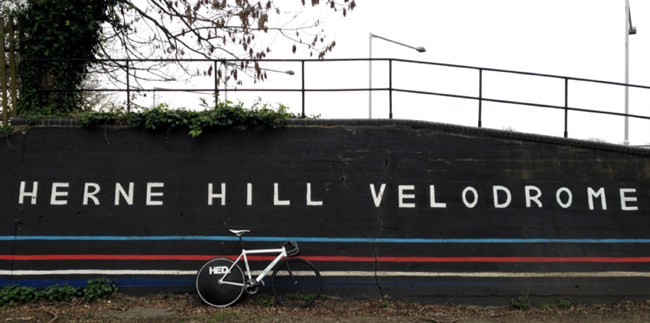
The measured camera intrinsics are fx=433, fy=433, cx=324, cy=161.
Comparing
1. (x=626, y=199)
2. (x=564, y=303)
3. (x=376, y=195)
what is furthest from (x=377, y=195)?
(x=626, y=199)

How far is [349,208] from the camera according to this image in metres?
7.38

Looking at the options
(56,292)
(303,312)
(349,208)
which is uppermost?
(349,208)

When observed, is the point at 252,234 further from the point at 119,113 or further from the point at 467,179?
the point at 467,179

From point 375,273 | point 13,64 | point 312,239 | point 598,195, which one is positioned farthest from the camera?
point 13,64

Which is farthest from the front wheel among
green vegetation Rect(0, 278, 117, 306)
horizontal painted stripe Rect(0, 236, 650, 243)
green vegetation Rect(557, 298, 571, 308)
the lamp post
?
the lamp post

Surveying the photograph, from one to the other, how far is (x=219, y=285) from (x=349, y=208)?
2.43m

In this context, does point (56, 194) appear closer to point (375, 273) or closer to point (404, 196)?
point (375, 273)

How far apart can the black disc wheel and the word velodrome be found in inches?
46.0

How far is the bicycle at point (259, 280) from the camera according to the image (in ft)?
22.0

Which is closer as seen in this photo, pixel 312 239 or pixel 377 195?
pixel 312 239

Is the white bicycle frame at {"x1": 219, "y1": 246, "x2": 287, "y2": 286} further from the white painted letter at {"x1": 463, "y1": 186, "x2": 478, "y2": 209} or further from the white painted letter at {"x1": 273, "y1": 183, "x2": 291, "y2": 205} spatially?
the white painted letter at {"x1": 463, "y1": 186, "x2": 478, "y2": 209}

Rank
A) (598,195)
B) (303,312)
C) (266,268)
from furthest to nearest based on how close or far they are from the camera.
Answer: (598,195)
(266,268)
(303,312)

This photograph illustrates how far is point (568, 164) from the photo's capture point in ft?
24.5

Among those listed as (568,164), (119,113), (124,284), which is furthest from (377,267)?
(119,113)
